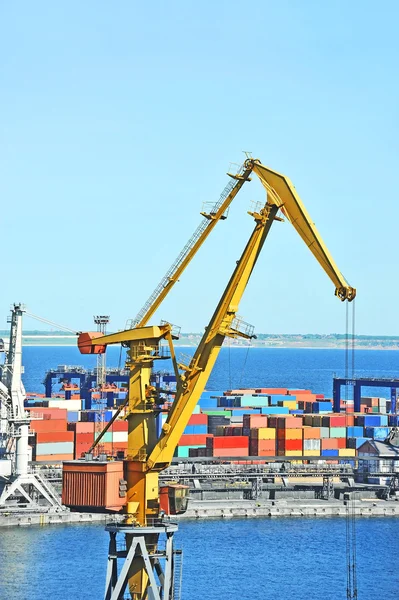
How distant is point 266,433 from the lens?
7762 centimetres

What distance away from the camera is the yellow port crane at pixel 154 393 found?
35250mm

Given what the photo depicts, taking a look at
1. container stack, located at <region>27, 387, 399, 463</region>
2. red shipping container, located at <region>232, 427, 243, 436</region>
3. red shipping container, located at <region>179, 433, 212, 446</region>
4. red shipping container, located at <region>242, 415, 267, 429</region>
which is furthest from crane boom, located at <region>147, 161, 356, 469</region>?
red shipping container, located at <region>232, 427, 243, 436</region>

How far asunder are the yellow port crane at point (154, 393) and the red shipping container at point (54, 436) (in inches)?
1437

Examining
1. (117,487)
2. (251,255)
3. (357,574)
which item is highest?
(251,255)

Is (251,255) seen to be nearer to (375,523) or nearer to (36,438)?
(375,523)

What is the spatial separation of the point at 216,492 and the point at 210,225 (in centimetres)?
3608

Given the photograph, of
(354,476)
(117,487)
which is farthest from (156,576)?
(354,476)

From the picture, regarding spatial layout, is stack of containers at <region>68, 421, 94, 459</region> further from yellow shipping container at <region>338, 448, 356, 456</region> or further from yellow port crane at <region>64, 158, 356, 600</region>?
yellow port crane at <region>64, 158, 356, 600</region>

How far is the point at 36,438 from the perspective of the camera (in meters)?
72.5

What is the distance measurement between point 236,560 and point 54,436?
72.9 feet

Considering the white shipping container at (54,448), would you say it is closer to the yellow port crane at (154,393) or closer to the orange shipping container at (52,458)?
the orange shipping container at (52,458)

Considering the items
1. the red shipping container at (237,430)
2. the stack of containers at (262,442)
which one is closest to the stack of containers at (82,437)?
the red shipping container at (237,430)

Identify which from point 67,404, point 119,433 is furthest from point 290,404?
point 119,433

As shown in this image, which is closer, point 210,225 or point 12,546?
point 210,225
